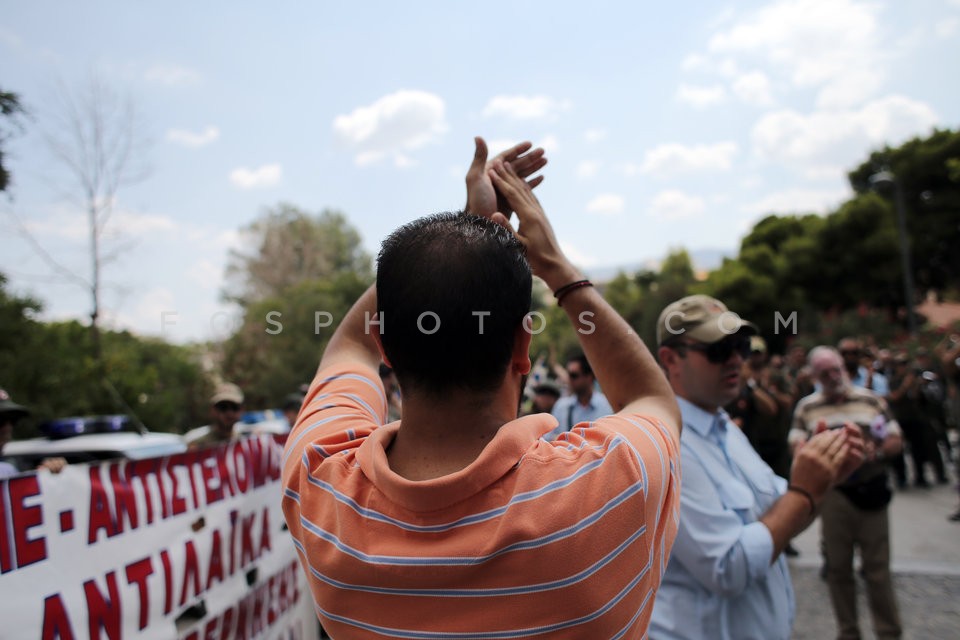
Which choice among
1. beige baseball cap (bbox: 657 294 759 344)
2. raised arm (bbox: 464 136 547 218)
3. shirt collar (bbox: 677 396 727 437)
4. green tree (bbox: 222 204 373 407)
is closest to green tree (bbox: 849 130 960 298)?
green tree (bbox: 222 204 373 407)

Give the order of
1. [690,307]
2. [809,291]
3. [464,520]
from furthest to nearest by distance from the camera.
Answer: [809,291]
[690,307]
[464,520]

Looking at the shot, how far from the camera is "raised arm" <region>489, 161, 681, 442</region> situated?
1.29 metres

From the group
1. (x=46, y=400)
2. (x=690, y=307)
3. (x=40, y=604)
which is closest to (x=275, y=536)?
(x=40, y=604)

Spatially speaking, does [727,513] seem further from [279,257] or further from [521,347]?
[279,257]

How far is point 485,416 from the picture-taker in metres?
1.13

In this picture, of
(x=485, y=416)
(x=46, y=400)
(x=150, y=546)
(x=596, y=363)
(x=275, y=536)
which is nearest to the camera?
(x=485, y=416)

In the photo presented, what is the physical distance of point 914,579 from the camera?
6.07m

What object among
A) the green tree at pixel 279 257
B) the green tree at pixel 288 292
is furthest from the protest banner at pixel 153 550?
the green tree at pixel 279 257

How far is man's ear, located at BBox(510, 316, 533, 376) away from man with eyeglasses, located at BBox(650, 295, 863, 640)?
3.74 feet

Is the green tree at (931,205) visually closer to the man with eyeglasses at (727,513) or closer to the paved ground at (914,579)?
the paved ground at (914,579)

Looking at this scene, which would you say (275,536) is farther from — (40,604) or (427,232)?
(427,232)

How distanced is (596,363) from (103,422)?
7135 mm

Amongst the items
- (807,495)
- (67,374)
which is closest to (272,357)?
(67,374)

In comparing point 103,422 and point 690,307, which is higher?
point 690,307
